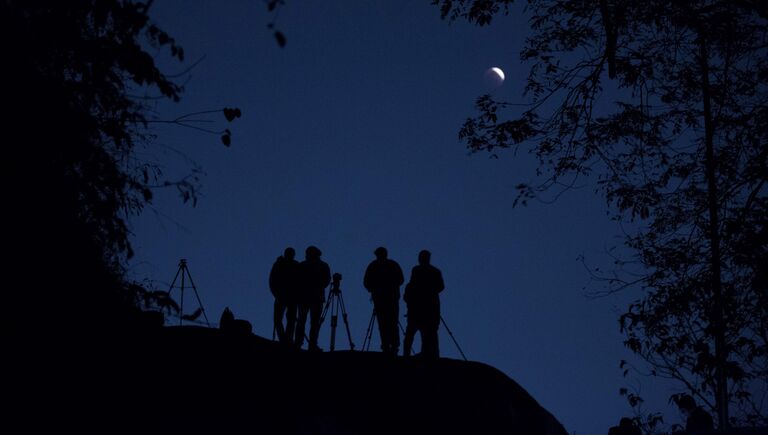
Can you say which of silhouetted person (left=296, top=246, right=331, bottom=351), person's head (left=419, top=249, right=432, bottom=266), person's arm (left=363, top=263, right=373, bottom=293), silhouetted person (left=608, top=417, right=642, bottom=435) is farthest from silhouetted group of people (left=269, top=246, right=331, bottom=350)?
silhouetted person (left=608, top=417, right=642, bottom=435)

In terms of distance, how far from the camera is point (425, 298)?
13.3m

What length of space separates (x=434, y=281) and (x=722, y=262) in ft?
15.7

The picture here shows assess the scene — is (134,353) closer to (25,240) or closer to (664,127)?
(25,240)

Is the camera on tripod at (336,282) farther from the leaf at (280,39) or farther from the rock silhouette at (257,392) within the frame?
the leaf at (280,39)

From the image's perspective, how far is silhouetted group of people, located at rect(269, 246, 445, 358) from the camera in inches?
522

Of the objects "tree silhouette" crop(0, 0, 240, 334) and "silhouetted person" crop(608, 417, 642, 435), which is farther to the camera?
"silhouetted person" crop(608, 417, 642, 435)

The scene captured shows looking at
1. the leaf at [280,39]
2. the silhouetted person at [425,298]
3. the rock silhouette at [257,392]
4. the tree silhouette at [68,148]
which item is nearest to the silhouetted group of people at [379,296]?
the silhouetted person at [425,298]

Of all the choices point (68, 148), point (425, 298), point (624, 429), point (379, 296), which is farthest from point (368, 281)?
point (68, 148)

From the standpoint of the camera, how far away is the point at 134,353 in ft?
29.7

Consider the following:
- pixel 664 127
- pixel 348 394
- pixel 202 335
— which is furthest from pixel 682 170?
pixel 202 335

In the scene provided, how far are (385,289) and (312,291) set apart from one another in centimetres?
140

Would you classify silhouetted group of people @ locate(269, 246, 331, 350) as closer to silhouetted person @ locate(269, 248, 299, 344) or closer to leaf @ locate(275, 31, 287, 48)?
silhouetted person @ locate(269, 248, 299, 344)

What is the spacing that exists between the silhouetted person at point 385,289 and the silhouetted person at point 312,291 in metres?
0.91

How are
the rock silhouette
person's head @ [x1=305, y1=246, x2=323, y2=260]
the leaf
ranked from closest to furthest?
the leaf, the rock silhouette, person's head @ [x1=305, y1=246, x2=323, y2=260]
